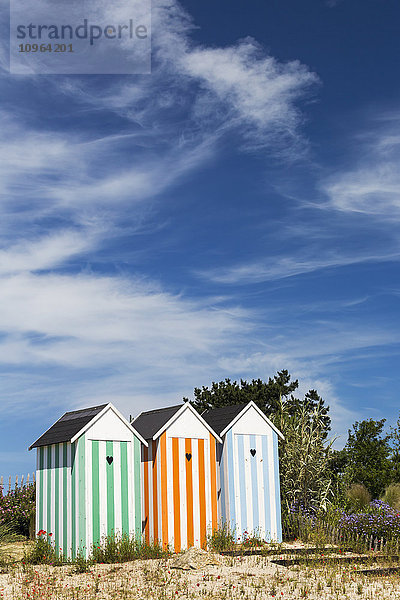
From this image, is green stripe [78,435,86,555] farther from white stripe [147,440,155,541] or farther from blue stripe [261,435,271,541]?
blue stripe [261,435,271,541]

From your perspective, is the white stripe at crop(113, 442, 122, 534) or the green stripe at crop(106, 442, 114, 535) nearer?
the green stripe at crop(106, 442, 114, 535)

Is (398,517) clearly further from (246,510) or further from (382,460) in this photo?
(382,460)

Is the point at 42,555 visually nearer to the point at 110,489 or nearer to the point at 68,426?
the point at 110,489

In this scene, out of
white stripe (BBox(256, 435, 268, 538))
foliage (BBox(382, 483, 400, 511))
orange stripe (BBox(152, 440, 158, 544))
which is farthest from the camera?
foliage (BBox(382, 483, 400, 511))

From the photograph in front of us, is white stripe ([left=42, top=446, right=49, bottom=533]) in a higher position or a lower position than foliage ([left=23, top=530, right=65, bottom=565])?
higher

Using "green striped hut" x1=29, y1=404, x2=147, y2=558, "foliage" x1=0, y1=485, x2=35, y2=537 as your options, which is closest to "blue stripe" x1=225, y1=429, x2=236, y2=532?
"green striped hut" x1=29, y1=404, x2=147, y2=558

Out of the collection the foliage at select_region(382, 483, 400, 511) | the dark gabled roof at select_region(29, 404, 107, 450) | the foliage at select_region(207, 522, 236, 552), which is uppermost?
the dark gabled roof at select_region(29, 404, 107, 450)

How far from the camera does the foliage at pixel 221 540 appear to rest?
15.4m

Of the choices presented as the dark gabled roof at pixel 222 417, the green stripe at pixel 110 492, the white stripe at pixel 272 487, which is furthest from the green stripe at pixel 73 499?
the white stripe at pixel 272 487

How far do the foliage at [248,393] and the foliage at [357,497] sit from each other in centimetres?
523

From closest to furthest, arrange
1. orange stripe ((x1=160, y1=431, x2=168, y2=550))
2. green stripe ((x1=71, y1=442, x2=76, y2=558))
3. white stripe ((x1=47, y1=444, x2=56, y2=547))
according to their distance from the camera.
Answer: green stripe ((x1=71, y1=442, x2=76, y2=558)) → white stripe ((x1=47, y1=444, x2=56, y2=547)) → orange stripe ((x1=160, y1=431, x2=168, y2=550))

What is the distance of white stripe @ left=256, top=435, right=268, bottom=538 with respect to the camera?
16859 millimetres

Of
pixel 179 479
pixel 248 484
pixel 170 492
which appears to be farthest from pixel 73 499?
pixel 248 484

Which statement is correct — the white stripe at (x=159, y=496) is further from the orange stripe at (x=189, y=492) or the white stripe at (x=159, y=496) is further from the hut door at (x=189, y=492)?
the orange stripe at (x=189, y=492)
